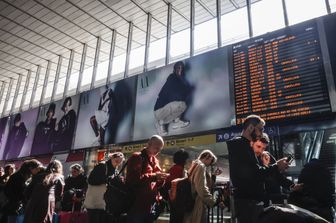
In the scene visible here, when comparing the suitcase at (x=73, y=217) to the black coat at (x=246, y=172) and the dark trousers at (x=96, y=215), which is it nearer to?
the dark trousers at (x=96, y=215)

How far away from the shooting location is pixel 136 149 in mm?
7094

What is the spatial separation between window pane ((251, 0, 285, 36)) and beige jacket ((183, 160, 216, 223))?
4.19 m

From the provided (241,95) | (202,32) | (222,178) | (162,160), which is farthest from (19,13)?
(222,178)

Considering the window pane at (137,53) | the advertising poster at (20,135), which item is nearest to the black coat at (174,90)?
the window pane at (137,53)

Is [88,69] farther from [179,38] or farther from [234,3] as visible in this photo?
[234,3]

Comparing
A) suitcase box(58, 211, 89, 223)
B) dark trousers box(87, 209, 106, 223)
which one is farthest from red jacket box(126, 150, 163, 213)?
suitcase box(58, 211, 89, 223)

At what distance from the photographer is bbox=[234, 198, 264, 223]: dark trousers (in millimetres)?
2342

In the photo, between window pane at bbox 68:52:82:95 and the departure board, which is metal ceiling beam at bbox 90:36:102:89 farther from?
the departure board

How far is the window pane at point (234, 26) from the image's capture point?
6.95m

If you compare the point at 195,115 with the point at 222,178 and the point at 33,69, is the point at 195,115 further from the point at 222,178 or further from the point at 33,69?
the point at 33,69

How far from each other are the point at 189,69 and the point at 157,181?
3.81m

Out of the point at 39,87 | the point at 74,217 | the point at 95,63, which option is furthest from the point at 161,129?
the point at 39,87

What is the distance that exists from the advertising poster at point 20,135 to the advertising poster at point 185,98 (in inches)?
206

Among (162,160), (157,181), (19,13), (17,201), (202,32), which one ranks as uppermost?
(19,13)
